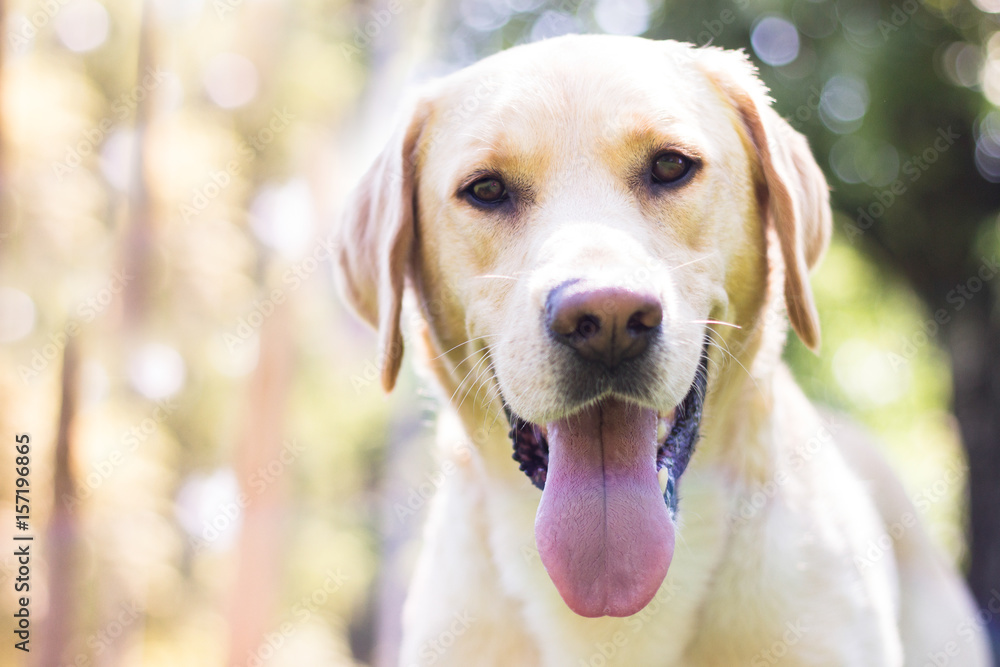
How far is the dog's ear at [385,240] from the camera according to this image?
8.45 ft

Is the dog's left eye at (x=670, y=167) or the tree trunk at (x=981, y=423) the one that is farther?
the tree trunk at (x=981, y=423)

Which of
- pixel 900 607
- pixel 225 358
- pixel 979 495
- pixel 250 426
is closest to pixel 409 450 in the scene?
A: pixel 225 358

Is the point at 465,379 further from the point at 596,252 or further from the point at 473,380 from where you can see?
the point at 596,252

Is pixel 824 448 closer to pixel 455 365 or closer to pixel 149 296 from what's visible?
pixel 455 365

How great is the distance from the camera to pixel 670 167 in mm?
2270

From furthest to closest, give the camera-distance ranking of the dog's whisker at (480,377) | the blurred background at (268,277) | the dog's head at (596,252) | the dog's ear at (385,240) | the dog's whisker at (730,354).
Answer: the blurred background at (268,277)
the dog's ear at (385,240)
the dog's whisker at (480,377)
the dog's whisker at (730,354)
the dog's head at (596,252)

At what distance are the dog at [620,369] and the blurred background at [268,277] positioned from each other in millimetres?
937

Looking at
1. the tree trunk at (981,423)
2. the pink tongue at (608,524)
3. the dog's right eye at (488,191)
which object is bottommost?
the tree trunk at (981,423)

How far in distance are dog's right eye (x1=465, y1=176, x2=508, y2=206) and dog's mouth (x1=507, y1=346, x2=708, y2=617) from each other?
746mm

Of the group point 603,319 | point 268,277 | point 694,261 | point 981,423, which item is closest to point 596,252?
point 603,319


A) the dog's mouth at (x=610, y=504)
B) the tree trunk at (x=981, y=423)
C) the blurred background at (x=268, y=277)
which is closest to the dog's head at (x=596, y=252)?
the dog's mouth at (x=610, y=504)

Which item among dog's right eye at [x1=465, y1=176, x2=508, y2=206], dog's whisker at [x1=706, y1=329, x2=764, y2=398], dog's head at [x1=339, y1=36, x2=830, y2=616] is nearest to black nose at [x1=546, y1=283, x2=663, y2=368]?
dog's head at [x1=339, y1=36, x2=830, y2=616]

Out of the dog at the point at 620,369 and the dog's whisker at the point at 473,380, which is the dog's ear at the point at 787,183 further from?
the dog's whisker at the point at 473,380

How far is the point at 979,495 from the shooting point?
6.69 m
